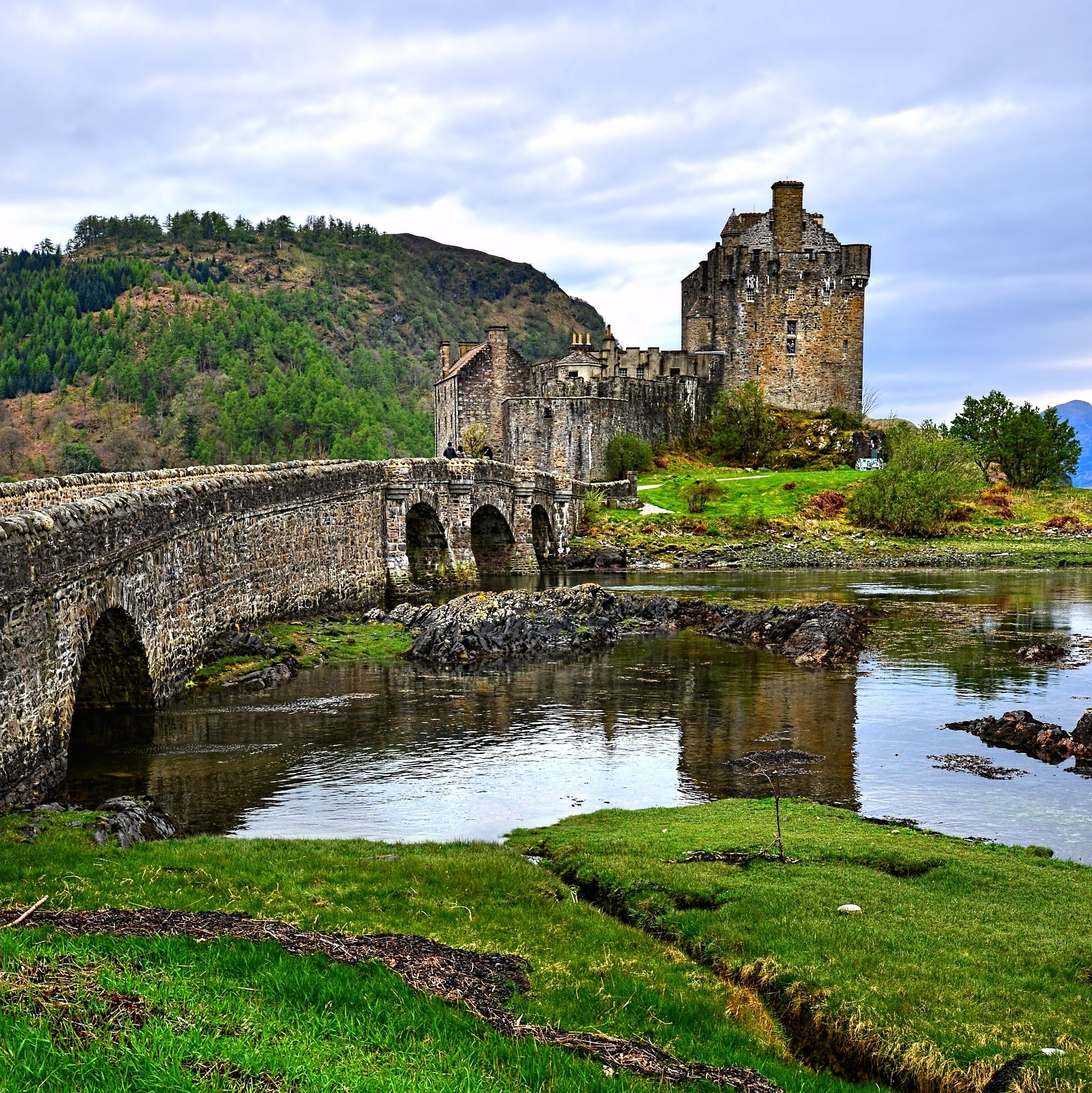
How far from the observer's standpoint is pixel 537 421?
261 ft

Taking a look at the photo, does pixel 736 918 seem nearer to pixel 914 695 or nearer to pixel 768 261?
pixel 914 695

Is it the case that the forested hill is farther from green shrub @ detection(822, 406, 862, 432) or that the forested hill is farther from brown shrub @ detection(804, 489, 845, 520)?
brown shrub @ detection(804, 489, 845, 520)

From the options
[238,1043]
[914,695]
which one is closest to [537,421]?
[914,695]

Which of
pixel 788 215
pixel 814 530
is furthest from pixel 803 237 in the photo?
pixel 814 530

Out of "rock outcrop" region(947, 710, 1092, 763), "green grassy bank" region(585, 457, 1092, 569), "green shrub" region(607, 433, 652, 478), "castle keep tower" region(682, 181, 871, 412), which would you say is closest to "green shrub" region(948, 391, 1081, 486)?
"green grassy bank" region(585, 457, 1092, 569)

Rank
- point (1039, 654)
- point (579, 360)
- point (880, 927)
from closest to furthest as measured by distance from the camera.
Result: point (880, 927), point (1039, 654), point (579, 360)

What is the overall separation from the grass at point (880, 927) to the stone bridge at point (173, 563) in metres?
7.06

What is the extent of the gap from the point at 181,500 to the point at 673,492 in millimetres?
52032

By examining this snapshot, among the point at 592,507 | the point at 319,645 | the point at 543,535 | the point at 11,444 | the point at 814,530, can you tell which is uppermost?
the point at 11,444

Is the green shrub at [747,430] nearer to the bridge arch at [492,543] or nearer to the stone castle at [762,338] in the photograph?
the stone castle at [762,338]

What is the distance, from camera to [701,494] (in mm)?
70938

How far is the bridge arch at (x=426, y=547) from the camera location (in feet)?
165

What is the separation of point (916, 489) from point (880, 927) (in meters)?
58.4

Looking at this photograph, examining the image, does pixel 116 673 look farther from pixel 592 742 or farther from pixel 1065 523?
pixel 1065 523
